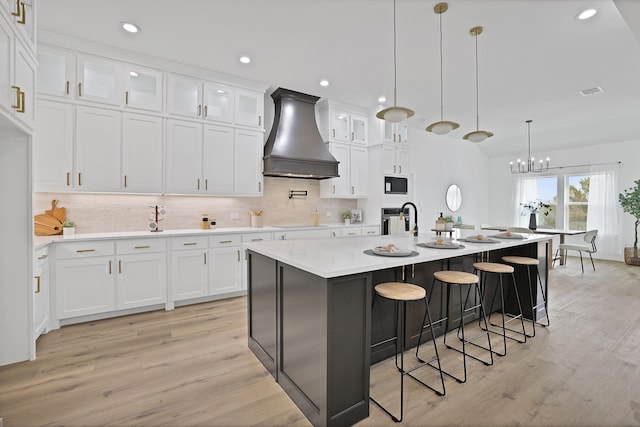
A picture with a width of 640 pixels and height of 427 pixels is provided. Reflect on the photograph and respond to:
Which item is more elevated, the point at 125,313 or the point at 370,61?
the point at 370,61

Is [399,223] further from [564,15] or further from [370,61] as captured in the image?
[564,15]

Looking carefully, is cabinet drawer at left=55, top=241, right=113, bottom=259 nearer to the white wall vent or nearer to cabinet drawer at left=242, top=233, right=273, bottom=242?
cabinet drawer at left=242, top=233, right=273, bottom=242

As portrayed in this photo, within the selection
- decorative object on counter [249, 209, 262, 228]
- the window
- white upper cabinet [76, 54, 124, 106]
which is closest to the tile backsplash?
decorative object on counter [249, 209, 262, 228]

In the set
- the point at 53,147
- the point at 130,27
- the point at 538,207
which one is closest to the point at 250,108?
the point at 130,27

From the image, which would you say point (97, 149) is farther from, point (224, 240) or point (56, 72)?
point (224, 240)

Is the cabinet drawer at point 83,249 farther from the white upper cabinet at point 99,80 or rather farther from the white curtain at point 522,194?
the white curtain at point 522,194

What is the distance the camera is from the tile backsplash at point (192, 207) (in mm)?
3428

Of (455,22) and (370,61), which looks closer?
(455,22)

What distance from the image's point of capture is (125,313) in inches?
128

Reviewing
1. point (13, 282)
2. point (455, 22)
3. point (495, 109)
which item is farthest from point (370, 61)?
point (13, 282)

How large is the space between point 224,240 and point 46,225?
1.82m

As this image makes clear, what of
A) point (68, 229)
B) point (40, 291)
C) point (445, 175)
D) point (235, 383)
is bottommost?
point (235, 383)

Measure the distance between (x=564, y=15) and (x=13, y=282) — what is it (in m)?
5.13

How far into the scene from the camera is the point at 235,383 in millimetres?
2014
